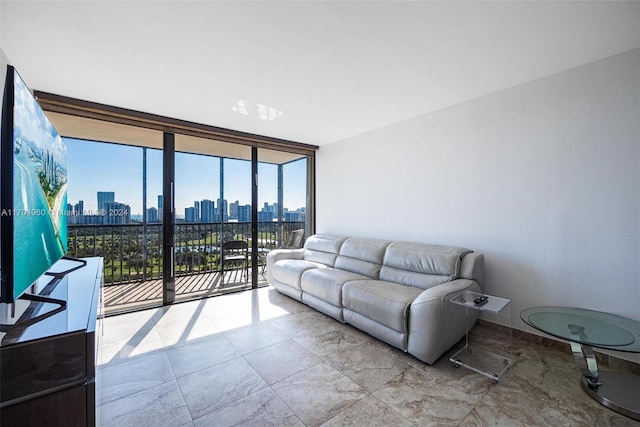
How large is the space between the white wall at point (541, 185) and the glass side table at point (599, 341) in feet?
0.97

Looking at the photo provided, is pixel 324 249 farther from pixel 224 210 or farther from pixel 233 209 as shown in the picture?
pixel 224 210

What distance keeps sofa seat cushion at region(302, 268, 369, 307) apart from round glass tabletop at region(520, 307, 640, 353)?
5.37 feet

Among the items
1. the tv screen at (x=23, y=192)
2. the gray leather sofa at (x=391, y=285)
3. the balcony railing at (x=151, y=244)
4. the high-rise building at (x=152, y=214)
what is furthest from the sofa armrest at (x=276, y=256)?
the tv screen at (x=23, y=192)

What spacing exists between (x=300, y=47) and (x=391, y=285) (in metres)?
2.35

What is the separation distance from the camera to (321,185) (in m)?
4.99

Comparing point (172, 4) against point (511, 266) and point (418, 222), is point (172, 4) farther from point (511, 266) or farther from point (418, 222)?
point (511, 266)

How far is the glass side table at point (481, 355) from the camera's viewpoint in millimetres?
2102

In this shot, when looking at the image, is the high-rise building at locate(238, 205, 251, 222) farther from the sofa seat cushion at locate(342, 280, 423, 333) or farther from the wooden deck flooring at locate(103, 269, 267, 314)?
the sofa seat cushion at locate(342, 280, 423, 333)

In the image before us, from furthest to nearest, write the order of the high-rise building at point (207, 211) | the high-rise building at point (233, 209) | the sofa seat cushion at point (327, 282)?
the high-rise building at point (233, 209) < the high-rise building at point (207, 211) < the sofa seat cushion at point (327, 282)

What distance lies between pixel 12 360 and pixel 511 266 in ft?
11.3

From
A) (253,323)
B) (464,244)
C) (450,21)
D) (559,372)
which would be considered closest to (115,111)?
(253,323)

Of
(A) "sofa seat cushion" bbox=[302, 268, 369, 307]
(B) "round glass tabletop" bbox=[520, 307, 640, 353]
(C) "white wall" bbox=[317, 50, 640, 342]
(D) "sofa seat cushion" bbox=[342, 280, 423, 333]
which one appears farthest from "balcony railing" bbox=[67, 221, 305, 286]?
(B) "round glass tabletop" bbox=[520, 307, 640, 353]

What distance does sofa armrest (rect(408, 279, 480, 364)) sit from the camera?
209cm

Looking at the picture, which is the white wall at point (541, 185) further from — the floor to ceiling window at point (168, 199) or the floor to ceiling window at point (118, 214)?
the floor to ceiling window at point (118, 214)
